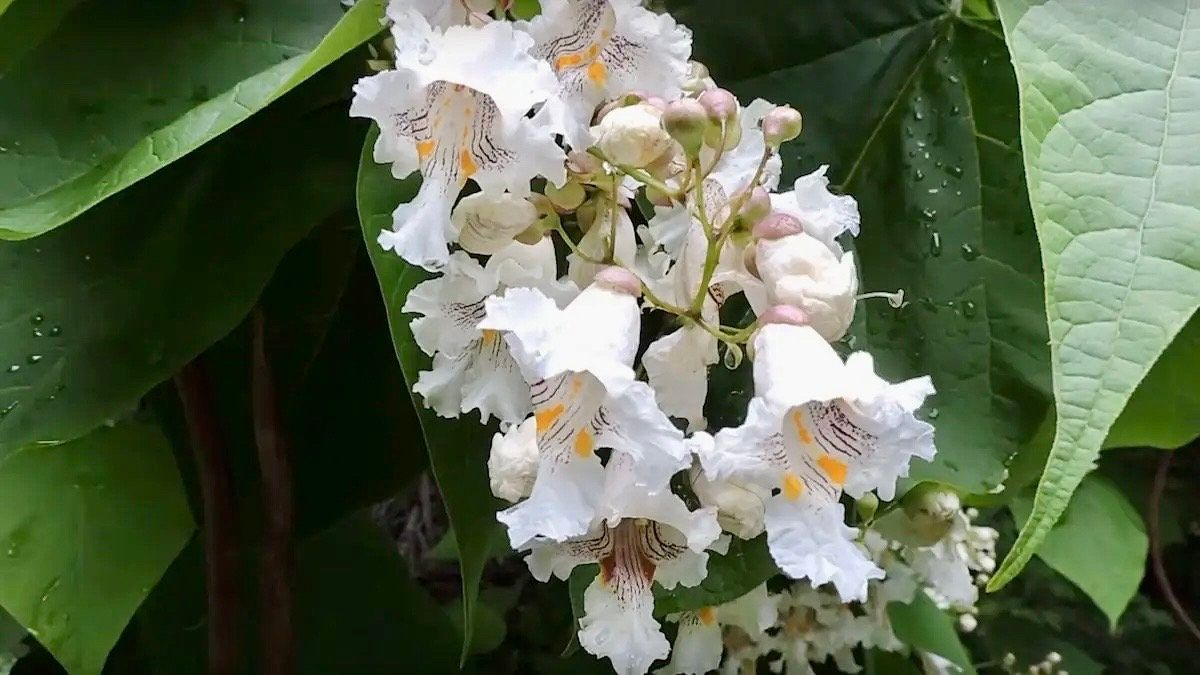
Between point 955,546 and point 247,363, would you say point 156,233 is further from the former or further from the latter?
point 955,546

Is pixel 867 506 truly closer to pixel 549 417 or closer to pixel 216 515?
pixel 549 417

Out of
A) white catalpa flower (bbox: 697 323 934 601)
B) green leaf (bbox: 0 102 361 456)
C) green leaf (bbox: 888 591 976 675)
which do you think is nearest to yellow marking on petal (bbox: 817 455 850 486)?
white catalpa flower (bbox: 697 323 934 601)

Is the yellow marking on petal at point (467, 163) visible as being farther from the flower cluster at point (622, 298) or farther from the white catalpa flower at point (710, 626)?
the white catalpa flower at point (710, 626)

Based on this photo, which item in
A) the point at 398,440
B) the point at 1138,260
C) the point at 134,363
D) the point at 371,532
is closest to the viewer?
the point at 1138,260

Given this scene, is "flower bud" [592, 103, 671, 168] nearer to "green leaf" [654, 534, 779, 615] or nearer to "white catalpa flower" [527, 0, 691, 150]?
"white catalpa flower" [527, 0, 691, 150]

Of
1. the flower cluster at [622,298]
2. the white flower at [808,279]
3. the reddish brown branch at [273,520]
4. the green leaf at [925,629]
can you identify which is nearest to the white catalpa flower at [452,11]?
the flower cluster at [622,298]

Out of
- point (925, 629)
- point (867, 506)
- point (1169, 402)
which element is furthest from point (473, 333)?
point (925, 629)

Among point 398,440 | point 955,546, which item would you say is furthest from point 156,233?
point 955,546
